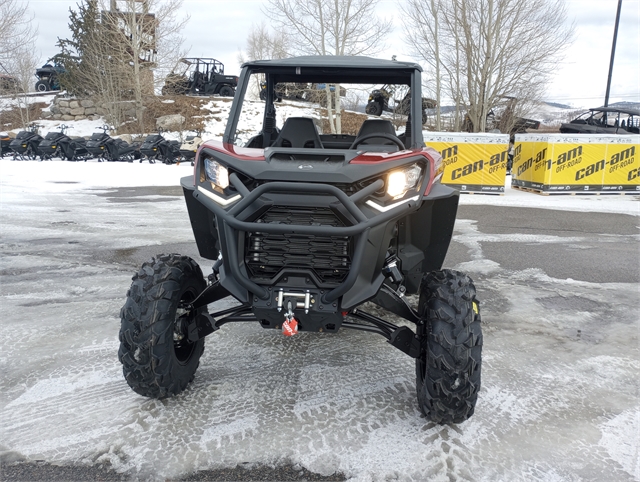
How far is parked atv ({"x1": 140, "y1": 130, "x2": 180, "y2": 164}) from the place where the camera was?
21.2m

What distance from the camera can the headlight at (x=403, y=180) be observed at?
2.65 metres

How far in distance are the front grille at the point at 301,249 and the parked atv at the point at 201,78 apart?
1248 inches

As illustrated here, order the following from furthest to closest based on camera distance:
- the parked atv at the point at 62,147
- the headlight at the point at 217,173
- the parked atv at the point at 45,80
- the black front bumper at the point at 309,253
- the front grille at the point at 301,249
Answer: the parked atv at the point at 45,80, the parked atv at the point at 62,147, the headlight at the point at 217,173, the front grille at the point at 301,249, the black front bumper at the point at 309,253

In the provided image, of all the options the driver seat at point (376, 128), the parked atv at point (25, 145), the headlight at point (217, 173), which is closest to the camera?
the headlight at point (217, 173)

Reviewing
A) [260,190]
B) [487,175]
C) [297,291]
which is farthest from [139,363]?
[487,175]

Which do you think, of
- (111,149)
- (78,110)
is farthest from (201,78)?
(111,149)

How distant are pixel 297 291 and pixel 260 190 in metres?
0.54

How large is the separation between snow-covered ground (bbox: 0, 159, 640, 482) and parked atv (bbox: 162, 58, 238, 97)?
29424 mm

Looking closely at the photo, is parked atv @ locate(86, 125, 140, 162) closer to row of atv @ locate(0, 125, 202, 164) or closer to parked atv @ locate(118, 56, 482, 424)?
row of atv @ locate(0, 125, 202, 164)

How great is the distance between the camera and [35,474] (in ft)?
7.73

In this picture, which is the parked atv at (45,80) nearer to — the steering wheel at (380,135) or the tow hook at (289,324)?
the steering wheel at (380,135)

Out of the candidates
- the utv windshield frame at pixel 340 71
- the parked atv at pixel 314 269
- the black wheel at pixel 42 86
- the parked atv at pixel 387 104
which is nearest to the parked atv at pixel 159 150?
the parked atv at pixel 387 104

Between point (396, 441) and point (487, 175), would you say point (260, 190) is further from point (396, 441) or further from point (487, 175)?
point (487, 175)

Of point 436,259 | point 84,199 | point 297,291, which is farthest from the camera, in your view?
point 84,199
